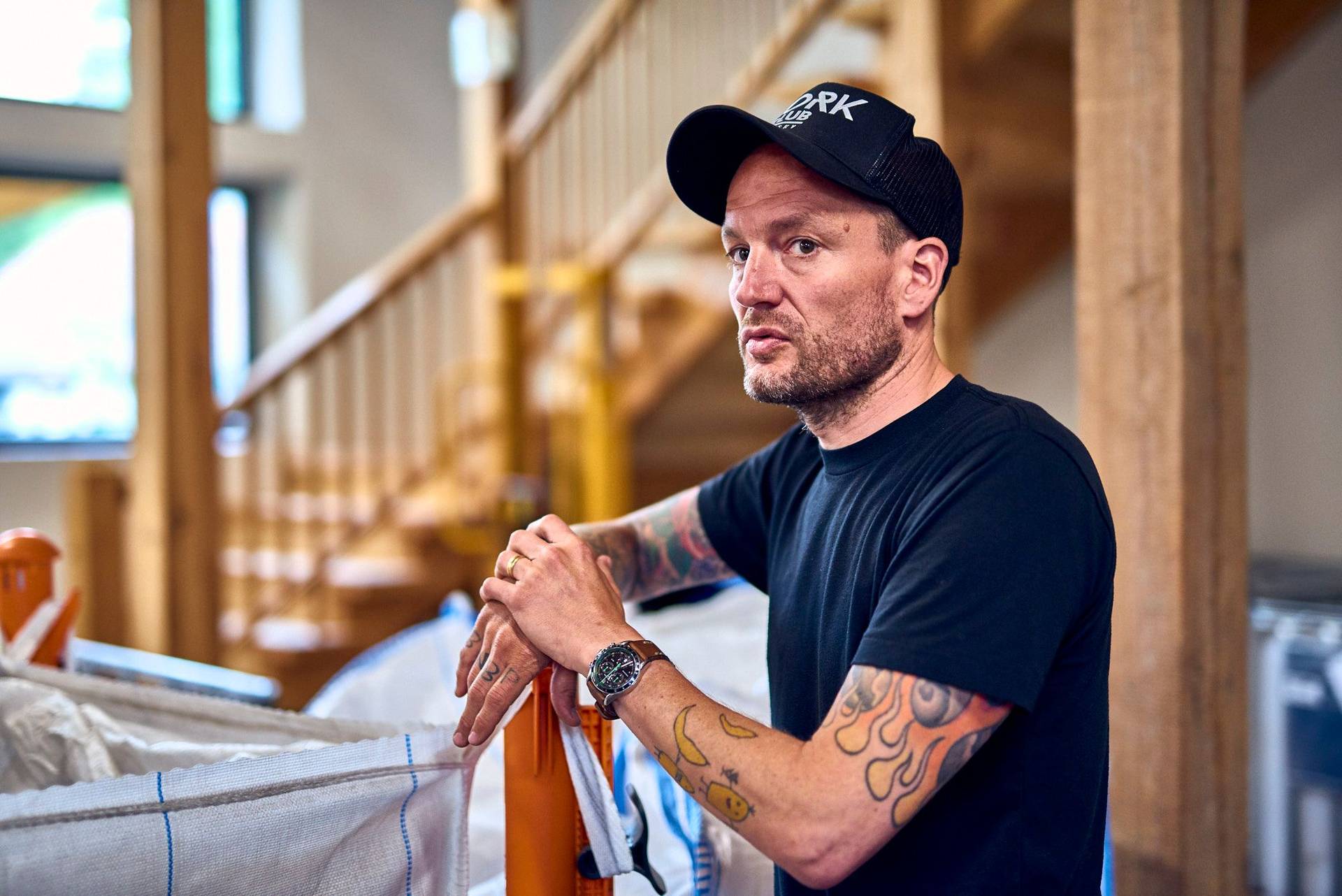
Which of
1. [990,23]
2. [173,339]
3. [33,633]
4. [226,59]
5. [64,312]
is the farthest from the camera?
[226,59]

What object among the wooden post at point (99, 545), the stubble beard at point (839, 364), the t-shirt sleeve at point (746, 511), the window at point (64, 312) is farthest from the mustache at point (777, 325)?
the window at point (64, 312)

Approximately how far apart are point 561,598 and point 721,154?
1.55 ft

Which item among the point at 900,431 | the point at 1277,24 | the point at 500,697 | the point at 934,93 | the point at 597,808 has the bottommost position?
the point at 597,808

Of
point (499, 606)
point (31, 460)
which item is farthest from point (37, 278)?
point (499, 606)

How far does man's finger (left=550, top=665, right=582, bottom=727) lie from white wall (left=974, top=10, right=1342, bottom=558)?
271 cm

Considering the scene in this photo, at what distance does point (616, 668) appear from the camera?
3.19 ft

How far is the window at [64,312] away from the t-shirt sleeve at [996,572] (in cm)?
479

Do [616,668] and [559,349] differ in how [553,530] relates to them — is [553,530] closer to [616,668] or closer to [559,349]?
[616,668]

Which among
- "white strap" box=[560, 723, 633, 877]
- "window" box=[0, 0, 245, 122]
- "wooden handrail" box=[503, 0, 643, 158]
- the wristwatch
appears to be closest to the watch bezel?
the wristwatch

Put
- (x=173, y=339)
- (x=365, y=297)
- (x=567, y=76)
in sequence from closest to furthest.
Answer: (x=173, y=339)
(x=365, y=297)
(x=567, y=76)

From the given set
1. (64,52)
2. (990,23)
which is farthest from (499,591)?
(64,52)

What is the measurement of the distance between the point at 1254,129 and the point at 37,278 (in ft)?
16.4

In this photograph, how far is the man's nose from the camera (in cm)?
109

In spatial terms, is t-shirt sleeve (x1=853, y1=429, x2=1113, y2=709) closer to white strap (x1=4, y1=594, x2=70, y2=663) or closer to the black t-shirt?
the black t-shirt
